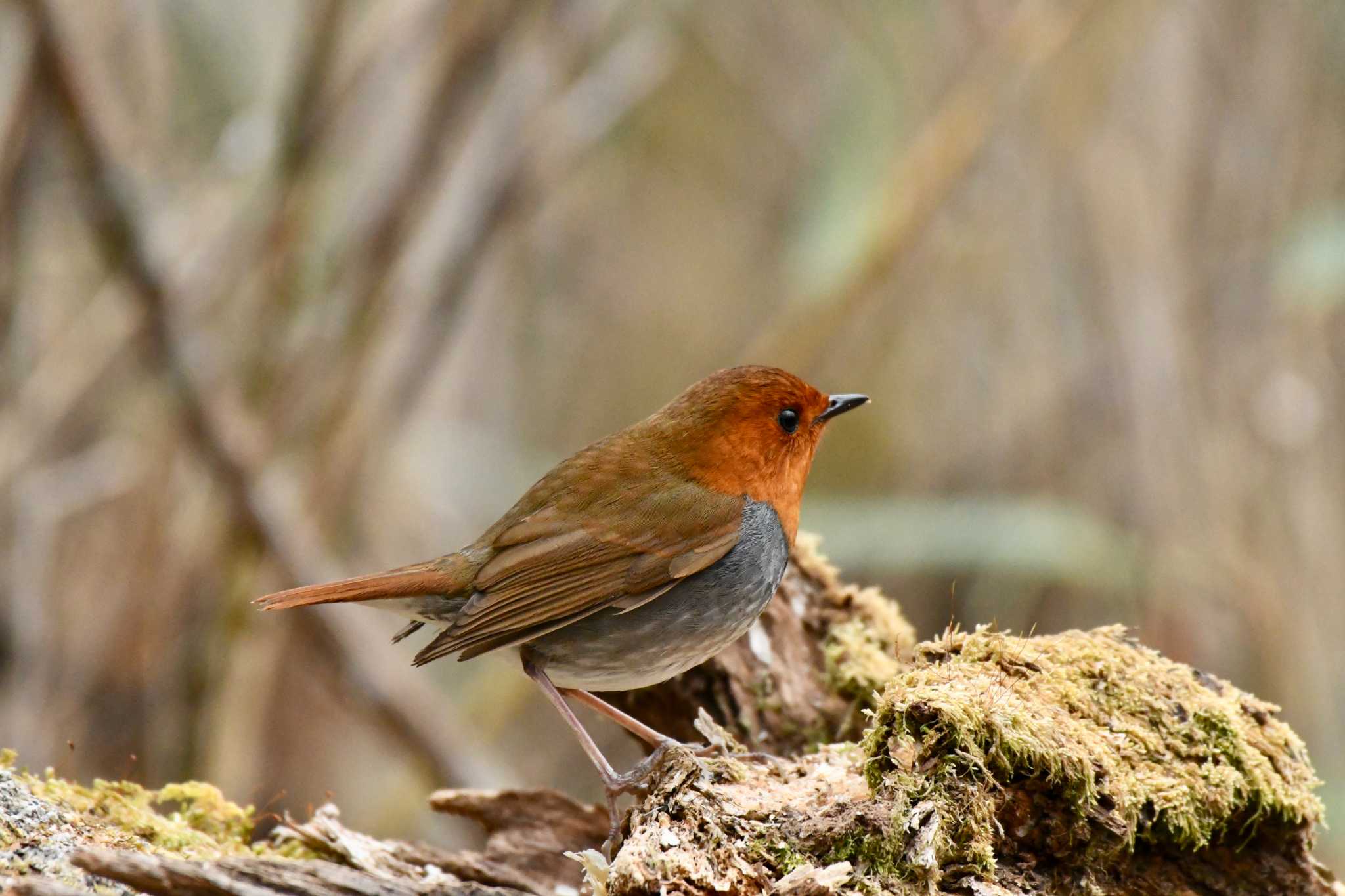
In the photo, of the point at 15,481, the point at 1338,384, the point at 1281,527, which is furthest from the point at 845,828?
the point at 1338,384

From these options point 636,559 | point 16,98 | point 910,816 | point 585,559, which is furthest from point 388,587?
point 16,98

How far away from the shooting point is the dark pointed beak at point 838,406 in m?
3.48

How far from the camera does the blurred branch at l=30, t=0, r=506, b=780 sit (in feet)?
13.9

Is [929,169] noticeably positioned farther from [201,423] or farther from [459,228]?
[201,423]

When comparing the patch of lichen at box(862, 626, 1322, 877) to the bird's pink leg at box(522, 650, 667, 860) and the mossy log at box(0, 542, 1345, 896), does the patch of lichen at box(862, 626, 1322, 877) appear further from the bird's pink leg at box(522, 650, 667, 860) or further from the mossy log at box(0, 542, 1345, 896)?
the bird's pink leg at box(522, 650, 667, 860)

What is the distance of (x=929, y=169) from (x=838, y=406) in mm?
2351

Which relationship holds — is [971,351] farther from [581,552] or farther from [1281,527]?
[581,552]

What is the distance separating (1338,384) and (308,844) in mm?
5291

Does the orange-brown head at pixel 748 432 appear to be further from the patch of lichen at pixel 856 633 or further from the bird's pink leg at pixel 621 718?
the bird's pink leg at pixel 621 718

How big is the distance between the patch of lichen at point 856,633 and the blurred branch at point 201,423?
6.87 feet

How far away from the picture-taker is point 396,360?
5.29m

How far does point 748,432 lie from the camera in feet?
11.3

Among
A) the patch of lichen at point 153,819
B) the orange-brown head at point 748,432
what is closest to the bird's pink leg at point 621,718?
the orange-brown head at point 748,432

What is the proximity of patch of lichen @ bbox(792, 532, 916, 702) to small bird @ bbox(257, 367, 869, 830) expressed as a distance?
6.7 inches
